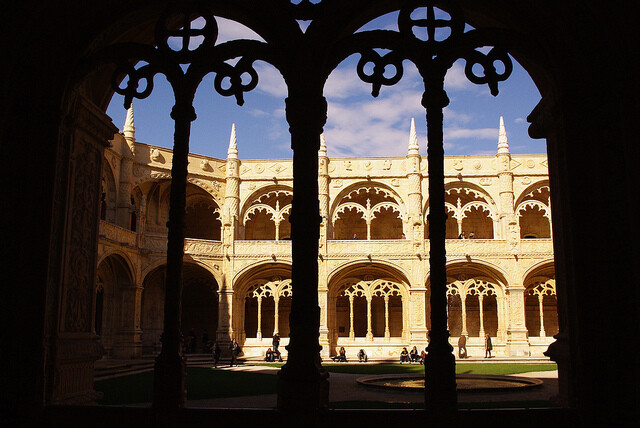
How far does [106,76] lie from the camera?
524 cm

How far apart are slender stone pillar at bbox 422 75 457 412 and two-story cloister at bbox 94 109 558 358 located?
18078 mm

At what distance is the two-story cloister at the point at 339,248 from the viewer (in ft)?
70.3

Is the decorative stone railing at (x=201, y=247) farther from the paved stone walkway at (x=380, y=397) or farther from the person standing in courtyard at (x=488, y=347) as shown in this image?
the paved stone walkway at (x=380, y=397)

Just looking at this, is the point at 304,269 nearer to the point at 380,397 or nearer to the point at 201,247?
the point at 380,397

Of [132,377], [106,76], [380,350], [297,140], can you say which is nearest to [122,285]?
[132,377]

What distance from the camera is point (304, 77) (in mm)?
4227

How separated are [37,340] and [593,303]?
370cm

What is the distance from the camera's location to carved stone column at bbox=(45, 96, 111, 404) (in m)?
4.42

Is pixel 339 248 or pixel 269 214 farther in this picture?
pixel 269 214

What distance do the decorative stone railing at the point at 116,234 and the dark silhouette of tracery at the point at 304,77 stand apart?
1436 cm

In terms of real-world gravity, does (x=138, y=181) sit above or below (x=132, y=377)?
above

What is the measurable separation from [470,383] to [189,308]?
63.5 feet

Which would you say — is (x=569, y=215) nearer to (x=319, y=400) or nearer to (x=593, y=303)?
(x=593, y=303)

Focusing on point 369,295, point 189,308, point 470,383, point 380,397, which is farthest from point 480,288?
point 380,397
